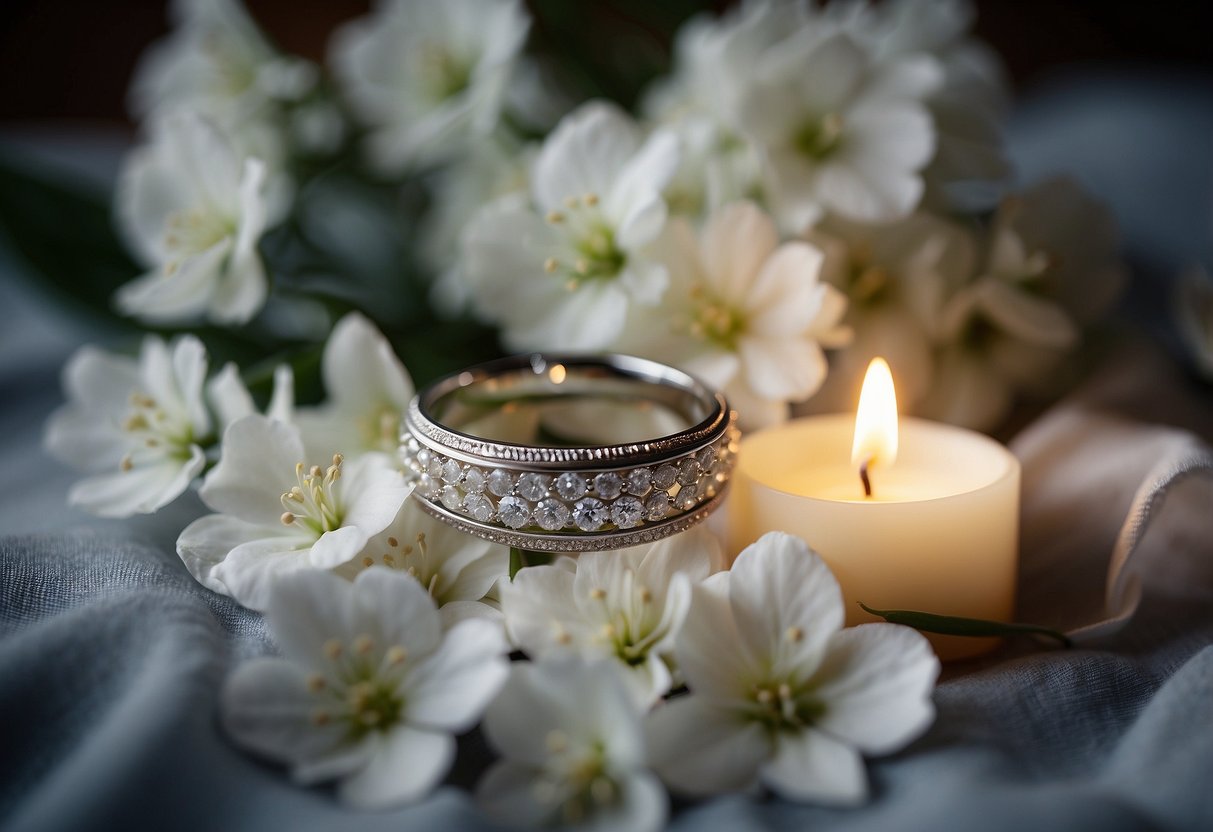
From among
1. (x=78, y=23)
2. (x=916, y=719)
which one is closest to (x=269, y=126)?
(x=916, y=719)

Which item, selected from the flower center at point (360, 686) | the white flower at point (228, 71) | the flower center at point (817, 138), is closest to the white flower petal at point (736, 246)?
the flower center at point (817, 138)

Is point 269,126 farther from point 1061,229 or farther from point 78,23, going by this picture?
point 78,23

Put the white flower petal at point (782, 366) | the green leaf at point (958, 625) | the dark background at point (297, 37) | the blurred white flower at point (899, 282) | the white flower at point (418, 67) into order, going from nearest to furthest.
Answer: the green leaf at point (958, 625), the white flower petal at point (782, 366), the blurred white flower at point (899, 282), the white flower at point (418, 67), the dark background at point (297, 37)

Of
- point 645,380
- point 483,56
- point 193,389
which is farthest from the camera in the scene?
point 483,56

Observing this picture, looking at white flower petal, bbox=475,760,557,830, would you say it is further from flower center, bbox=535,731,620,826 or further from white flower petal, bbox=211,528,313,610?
white flower petal, bbox=211,528,313,610

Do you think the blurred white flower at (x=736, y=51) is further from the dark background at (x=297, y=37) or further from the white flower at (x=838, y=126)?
the dark background at (x=297, y=37)

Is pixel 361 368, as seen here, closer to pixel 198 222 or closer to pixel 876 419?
pixel 198 222
